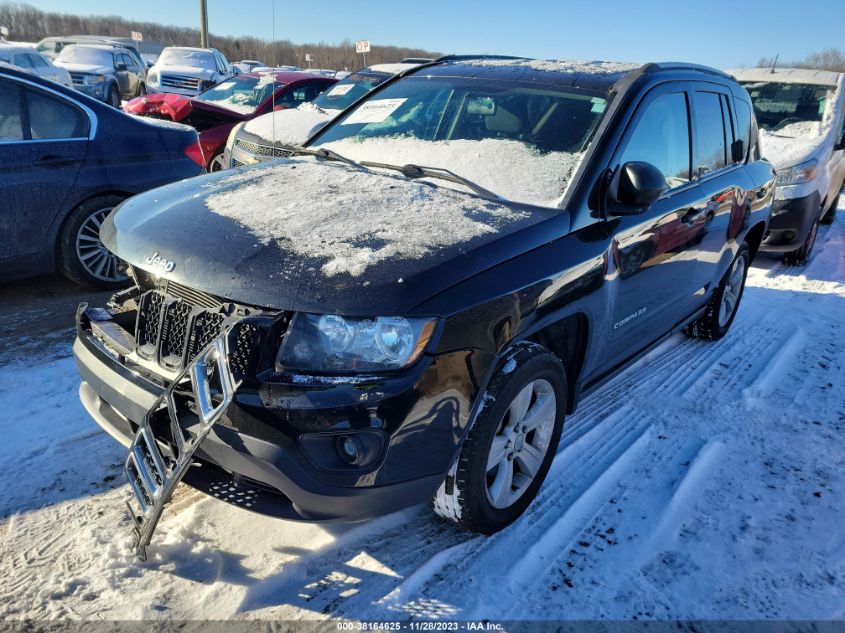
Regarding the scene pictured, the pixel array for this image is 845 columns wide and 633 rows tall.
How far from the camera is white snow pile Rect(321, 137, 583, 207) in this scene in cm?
280

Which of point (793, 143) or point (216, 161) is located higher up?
point (793, 143)

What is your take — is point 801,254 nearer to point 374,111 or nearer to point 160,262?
point 374,111

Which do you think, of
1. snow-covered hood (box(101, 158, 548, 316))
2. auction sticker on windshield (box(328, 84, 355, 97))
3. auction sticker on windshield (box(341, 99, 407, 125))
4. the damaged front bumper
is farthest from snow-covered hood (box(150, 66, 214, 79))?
the damaged front bumper

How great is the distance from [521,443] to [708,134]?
2466mm

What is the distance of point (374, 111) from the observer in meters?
3.72

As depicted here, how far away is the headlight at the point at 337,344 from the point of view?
2.07 metres

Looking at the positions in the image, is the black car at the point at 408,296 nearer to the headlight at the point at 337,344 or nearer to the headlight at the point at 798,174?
the headlight at the point at 337,344

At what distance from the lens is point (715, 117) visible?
4.05 m

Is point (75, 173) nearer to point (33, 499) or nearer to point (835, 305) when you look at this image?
point (33, 499)

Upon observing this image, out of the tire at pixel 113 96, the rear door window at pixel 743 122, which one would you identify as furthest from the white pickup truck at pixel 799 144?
the tire at pixel 113 96

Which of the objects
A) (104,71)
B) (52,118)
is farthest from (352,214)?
(104,71)

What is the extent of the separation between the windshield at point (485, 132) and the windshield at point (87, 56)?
19.8 meters

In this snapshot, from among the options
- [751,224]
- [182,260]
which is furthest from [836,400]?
[182,260]

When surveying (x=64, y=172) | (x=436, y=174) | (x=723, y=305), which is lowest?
(x=723, y=305)
